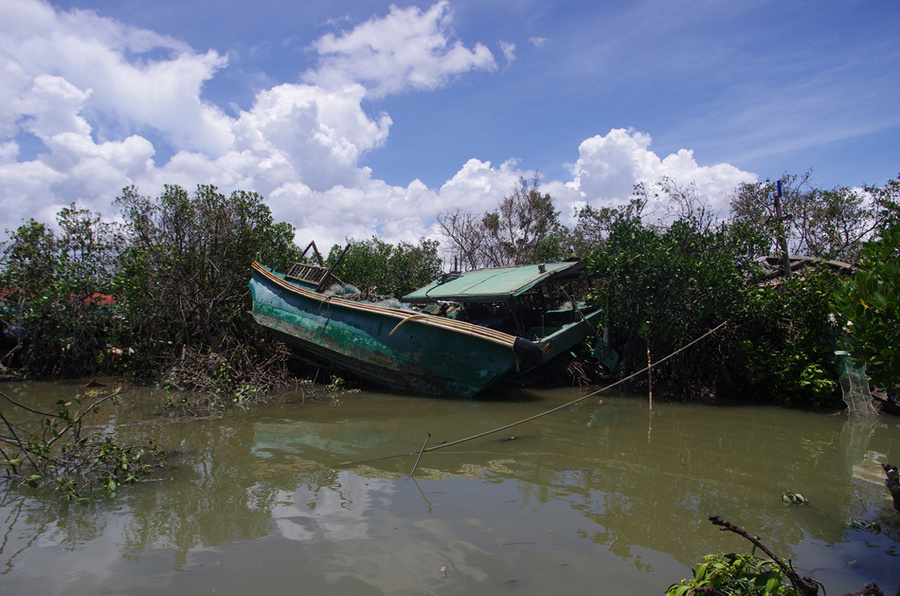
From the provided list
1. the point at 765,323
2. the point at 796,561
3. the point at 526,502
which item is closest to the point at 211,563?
the point at 526,502

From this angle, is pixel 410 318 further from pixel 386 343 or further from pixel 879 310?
pixel 879 310

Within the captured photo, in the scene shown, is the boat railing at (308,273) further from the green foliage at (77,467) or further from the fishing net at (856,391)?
the fishing net at (856,391)

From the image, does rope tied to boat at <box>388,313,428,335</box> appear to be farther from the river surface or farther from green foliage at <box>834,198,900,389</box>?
green foliage at <box>834,198,900,389</box>

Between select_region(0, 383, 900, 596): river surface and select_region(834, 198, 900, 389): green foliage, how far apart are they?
3.83ft

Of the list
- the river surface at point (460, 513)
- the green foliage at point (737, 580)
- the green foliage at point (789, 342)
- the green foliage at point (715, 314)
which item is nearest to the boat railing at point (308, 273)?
the river surface at point (460, 513)

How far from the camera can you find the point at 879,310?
9.76 ft

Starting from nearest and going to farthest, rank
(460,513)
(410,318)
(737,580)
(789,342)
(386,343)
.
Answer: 1. (737,580)
2. (460,513)
3. (789,342)
4. (410,318)
5. (386,343)

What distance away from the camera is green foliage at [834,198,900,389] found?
288 centimetres

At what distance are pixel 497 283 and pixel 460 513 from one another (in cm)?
569

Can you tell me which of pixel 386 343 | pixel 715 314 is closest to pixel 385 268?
pixel 386 343

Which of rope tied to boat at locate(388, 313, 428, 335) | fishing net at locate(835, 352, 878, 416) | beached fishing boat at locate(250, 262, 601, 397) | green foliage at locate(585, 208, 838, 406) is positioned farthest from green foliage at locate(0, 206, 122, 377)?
fishing net at locate(835, 352, 878, 416)

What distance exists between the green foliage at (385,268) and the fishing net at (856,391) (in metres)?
9.74

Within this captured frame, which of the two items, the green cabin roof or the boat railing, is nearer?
the green cabin roof

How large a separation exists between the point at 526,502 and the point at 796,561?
1.69 metres
